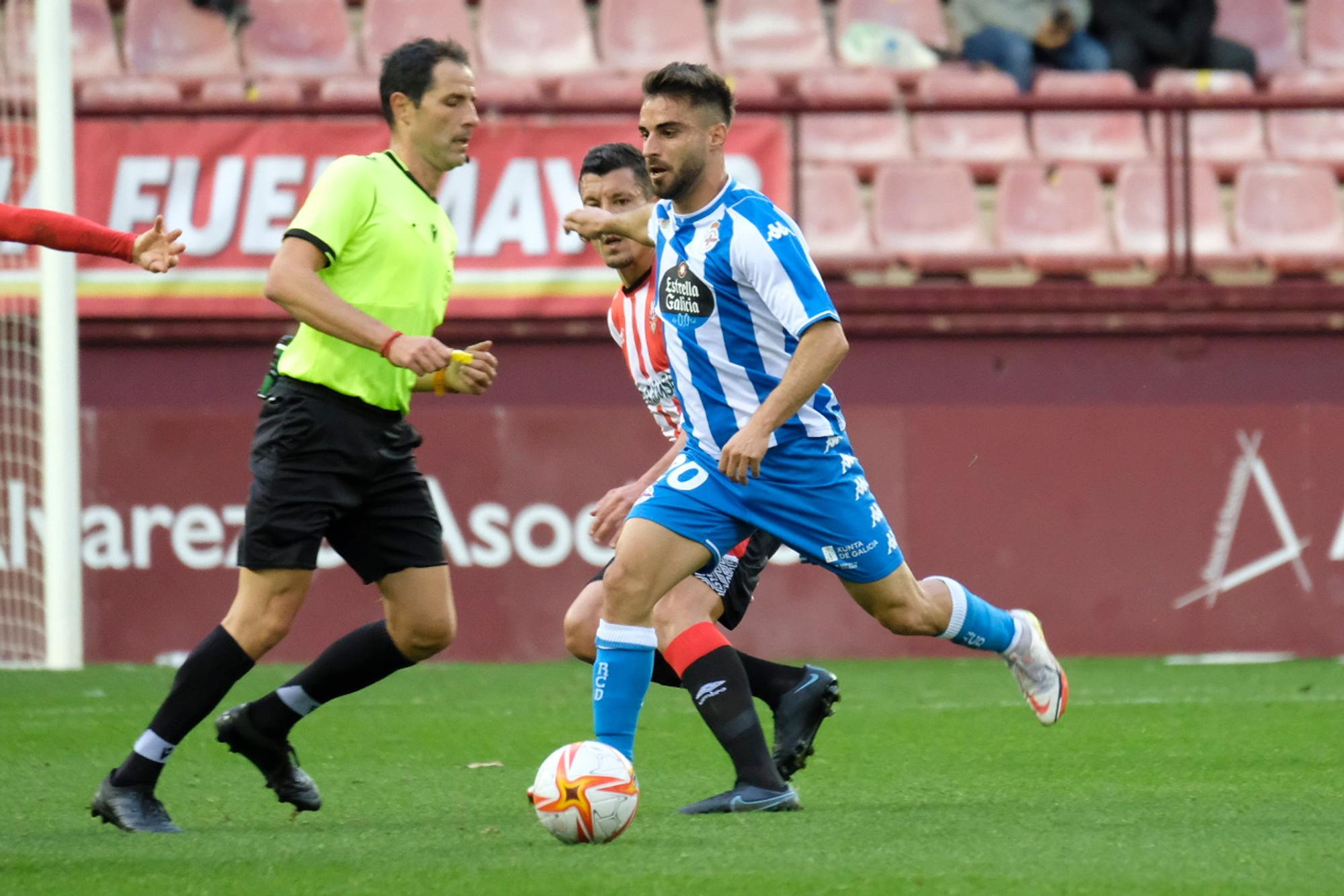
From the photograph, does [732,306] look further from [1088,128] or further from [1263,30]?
[1263,30]

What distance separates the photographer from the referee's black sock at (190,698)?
500 centimetres

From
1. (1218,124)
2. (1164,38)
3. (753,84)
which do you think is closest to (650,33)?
(753,84)

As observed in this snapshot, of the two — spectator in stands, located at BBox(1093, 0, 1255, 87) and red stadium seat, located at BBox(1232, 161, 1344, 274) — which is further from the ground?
spectator in stands, located at BBox(1093, 0, 1255, 87)

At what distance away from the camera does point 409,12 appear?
12.9 m

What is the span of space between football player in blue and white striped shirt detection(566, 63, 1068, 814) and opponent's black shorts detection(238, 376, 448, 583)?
2.21 ft

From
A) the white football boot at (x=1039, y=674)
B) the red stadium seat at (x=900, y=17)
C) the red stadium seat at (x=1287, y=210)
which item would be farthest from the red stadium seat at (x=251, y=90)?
the white football boot at (x=1039, y=674)

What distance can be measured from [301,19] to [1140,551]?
20.4ft

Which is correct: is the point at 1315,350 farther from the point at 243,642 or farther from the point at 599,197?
the point at 243,642

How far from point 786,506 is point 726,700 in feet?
1.76

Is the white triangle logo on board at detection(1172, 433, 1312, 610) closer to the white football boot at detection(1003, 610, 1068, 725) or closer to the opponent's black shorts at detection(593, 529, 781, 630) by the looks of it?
the white football boot at detection(1003, 610, 1068, 725)

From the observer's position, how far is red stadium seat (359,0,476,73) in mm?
12812

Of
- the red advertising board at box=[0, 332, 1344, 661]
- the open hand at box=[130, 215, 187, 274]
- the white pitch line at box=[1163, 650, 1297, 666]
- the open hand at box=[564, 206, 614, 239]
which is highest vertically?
the open hand at box=[564, 206, 614, 239]

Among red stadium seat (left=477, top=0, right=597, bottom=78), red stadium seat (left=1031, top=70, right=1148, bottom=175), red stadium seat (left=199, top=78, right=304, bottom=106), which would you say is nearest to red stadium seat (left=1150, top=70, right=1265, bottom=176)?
red stadium seat (left=1031, top=70, right=1148, bottom=175)

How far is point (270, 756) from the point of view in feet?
17.3
